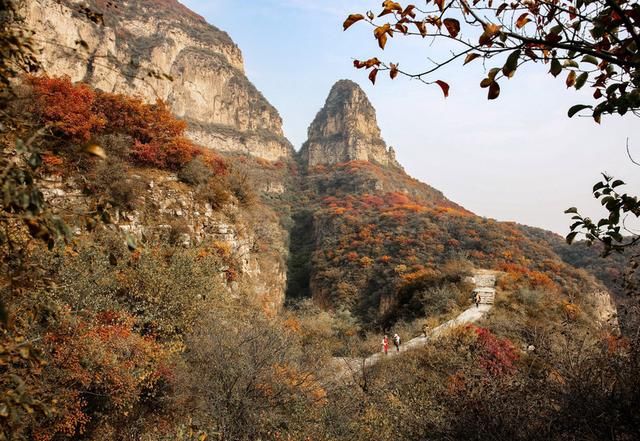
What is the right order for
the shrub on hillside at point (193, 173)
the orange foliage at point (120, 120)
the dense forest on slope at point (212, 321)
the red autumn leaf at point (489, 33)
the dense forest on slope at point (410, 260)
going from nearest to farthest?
1. the red autumn leaf at point (489, 33)
2. the dense forest on slope at point (212, 321)
3. the orange foliage at point (120, 120)
4. the shrub on hillside at point (193, 173)
5. the dense forest on slope at point (410, 260)

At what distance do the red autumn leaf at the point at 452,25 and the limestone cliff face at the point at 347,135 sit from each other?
256 ft

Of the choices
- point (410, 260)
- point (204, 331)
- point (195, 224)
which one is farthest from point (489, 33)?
point (410, 260)

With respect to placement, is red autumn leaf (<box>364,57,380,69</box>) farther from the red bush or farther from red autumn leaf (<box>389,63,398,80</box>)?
the red bush

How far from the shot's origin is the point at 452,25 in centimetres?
220

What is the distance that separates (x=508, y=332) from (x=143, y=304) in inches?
647

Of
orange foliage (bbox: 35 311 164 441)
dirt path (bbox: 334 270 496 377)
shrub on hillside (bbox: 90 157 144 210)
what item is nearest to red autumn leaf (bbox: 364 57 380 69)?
orange foliage (bbox: 35 311 164 441)

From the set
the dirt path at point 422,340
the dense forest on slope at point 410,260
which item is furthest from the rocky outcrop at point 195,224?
the dense forest on slope at point 410,260

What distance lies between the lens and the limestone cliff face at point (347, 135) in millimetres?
81500

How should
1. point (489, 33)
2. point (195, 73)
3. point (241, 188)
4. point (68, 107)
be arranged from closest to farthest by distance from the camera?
point (489, 33) < point (68, 107) < point (241, 188) < point (195, 73)

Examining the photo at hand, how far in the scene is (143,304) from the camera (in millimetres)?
12578

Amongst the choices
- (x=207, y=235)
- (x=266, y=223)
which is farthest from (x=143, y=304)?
(x=266, y=223)

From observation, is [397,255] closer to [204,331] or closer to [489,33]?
[204,331]

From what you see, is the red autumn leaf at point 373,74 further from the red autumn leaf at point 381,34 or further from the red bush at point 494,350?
the red bush at point 494,350

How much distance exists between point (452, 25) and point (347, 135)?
271 ft
